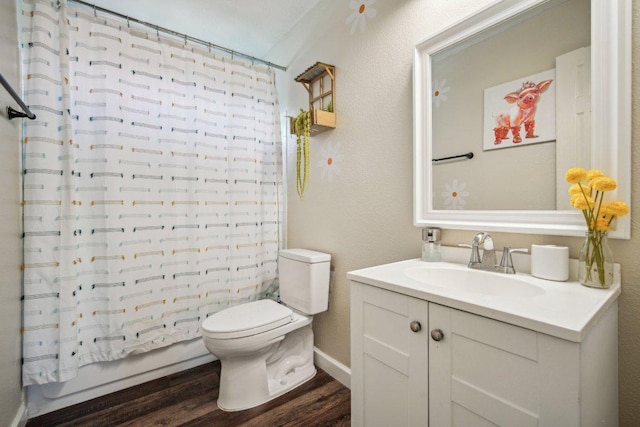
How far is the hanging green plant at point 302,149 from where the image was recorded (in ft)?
6.12

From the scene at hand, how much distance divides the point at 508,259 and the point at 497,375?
1.57ft

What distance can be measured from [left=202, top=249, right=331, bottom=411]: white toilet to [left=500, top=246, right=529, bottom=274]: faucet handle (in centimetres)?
101

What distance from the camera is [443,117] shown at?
1289 millimetres

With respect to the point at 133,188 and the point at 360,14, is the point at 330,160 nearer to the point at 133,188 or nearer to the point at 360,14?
the point at 360,14

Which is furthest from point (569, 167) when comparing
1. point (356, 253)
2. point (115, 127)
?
point (115, 127)

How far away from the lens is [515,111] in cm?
107

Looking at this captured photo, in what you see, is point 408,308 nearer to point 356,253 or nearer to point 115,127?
point 356,253

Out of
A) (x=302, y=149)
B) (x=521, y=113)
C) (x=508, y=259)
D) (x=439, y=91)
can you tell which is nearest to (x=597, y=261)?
(x=508, y=259)

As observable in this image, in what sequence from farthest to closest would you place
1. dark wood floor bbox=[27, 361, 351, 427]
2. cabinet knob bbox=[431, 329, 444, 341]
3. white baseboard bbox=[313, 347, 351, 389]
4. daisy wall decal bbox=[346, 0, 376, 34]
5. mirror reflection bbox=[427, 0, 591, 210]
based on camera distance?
white baseboard bbox=[313, 347, 351, 389] < daisy wall decal bbox=[346, 0, 376, 34] < dark wood floor bbox=[27, 361, 351, 427] < mirror reflection bbox=[427, 0, 591, 210] < cabinet knob bbox=[431, 329, 444, 341]

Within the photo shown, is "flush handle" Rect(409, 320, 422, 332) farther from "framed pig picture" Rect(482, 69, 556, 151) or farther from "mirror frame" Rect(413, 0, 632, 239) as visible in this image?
"framed pig picture" Rect(482, 69, 556, 151)

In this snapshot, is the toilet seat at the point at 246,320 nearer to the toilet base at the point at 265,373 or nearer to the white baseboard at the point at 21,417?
the toilet base at the point at 265,373

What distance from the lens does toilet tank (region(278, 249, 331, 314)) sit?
5.79 ft

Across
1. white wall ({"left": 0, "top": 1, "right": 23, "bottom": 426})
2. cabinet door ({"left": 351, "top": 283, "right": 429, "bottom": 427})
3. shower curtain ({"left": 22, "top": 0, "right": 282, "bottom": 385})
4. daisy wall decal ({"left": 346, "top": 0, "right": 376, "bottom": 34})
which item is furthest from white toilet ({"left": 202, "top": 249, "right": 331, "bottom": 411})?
daisy wall decal ({"left": 346, "top": 0, "right": 376, "bottom": 34})

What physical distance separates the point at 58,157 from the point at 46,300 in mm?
748
